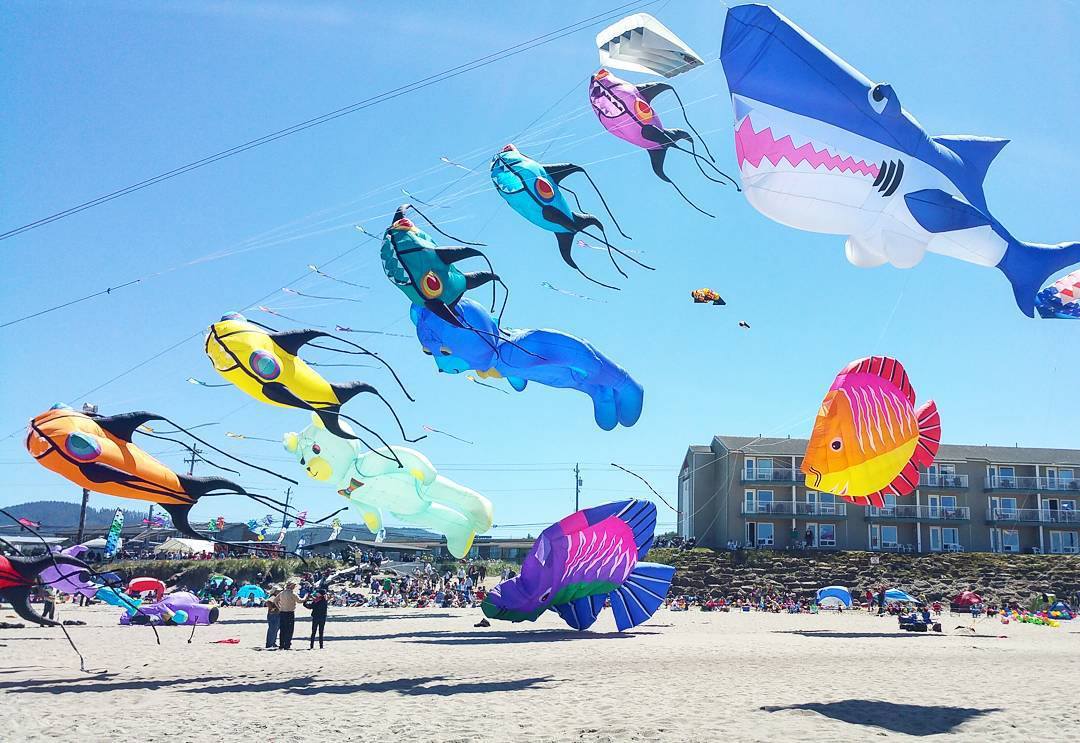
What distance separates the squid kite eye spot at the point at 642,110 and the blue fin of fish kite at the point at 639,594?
34.0ft

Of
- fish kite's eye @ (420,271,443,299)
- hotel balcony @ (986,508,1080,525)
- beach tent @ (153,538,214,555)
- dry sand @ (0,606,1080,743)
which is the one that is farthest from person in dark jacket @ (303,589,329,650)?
hotel balcony @ (986,508,1080,525)

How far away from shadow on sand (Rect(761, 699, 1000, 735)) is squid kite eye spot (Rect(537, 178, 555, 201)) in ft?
24.7

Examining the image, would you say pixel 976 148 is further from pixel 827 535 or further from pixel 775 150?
pixel 827 535

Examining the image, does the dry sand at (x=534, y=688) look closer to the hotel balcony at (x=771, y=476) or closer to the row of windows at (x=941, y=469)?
the hotel balcony at (x=771, y=476)

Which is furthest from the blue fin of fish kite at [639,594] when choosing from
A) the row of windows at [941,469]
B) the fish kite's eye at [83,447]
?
the row of windows at [941,469]

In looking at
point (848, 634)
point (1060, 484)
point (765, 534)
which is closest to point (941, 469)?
point (1060, 484)

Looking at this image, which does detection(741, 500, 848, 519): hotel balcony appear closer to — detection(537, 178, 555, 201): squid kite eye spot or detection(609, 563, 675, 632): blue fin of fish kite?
detection(609, 563, 675, 632): blue fin of fish kite

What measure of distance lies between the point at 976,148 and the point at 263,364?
998 centimetres

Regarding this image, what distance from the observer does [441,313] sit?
13.7 metres

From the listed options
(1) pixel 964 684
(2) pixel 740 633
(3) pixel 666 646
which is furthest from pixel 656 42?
(2) pixel 740 633

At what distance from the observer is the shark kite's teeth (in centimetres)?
995

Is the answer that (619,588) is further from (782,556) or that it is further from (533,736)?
(782,556)

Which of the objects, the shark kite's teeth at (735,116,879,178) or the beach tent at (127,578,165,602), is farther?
the beach tent at (127,578,165,602)

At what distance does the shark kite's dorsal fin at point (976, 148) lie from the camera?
11.1 m
